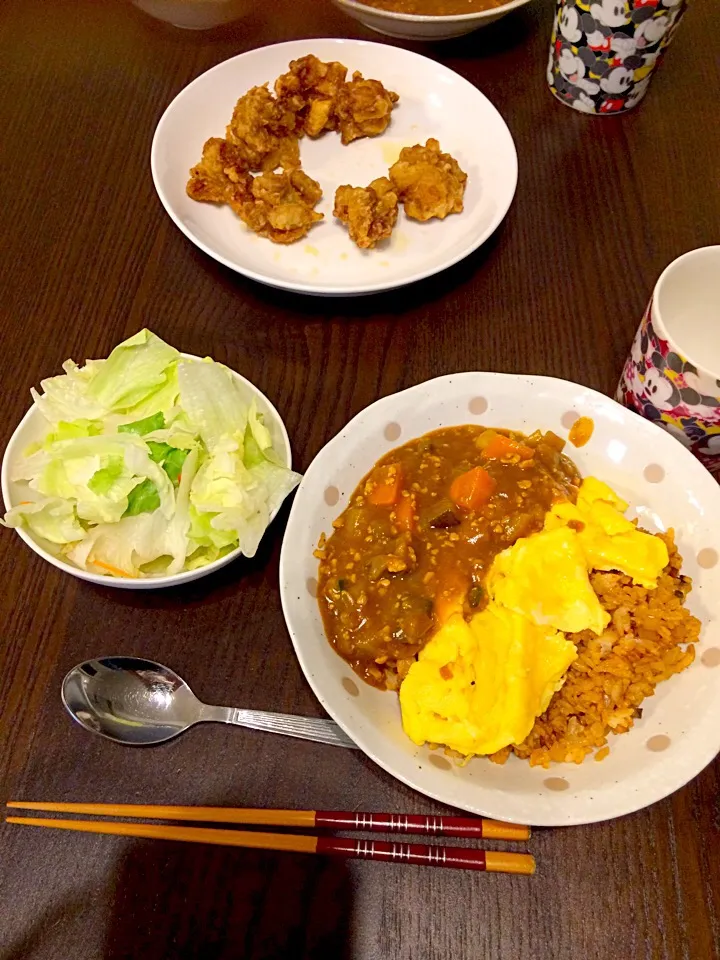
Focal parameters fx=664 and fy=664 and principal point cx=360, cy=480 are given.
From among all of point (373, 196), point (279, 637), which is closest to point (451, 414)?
point (279, 637)

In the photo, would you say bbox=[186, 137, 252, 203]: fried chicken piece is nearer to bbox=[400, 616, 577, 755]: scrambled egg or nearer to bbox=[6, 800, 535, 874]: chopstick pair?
bbox=[400, 616, 577, 755]: scrambled egg

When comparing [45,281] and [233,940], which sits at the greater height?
[45,281]

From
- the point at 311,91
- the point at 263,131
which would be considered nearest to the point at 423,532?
the point at 263,131

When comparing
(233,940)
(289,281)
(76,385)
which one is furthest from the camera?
(289,281)

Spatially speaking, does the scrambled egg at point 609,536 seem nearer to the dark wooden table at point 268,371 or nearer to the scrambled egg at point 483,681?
the scrambled egg at point 483,681

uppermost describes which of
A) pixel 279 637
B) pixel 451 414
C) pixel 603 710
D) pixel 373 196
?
pixel 373 196

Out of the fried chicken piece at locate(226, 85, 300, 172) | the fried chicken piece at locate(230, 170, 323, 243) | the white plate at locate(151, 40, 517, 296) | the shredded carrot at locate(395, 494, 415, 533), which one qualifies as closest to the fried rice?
Answer: the shredded carrot at locate(395, 494, 415, 533)

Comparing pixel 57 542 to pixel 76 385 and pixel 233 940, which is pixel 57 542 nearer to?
pixel 76 385

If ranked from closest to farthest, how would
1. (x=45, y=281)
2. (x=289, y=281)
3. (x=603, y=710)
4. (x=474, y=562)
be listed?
(x=603, y=710) → (x=474, y=562) → (x=289, y=281) → (x=45, y=281)
